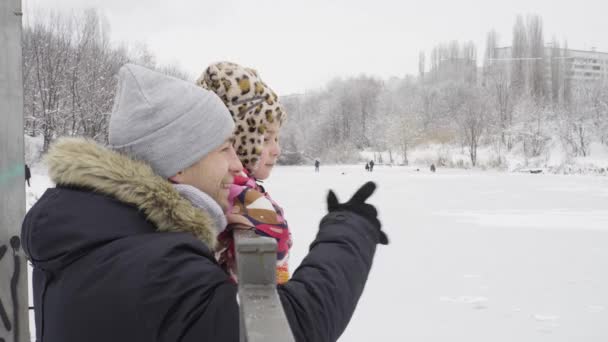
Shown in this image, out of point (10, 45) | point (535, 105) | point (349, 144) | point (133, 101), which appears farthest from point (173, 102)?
point (349, 144)

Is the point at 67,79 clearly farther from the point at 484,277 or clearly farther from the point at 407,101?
the point at 407,101

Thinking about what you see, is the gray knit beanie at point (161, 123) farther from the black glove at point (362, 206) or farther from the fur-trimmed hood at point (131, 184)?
the black glove at point (362, 206)

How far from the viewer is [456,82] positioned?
228 ft

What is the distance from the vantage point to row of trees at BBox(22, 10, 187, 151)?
1136 inches

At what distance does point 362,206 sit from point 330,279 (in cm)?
22

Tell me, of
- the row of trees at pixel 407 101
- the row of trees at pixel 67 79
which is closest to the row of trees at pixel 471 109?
the row of trees at pixel 407 101

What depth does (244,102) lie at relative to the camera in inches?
67.5

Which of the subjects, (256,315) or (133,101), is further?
(133,101)

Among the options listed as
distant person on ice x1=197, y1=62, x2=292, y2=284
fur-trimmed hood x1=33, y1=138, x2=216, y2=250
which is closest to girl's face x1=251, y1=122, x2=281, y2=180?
distant person on ice x1=197, y1=62, x2=292, y2=284

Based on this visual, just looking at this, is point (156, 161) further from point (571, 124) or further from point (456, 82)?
point (456, 82)

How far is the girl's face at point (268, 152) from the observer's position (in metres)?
1.80

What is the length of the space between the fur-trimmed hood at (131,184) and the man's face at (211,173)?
0.27 feet

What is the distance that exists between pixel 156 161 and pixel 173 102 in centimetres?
11

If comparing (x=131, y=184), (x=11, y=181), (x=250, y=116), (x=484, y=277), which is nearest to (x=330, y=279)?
(x=131, y=184)
